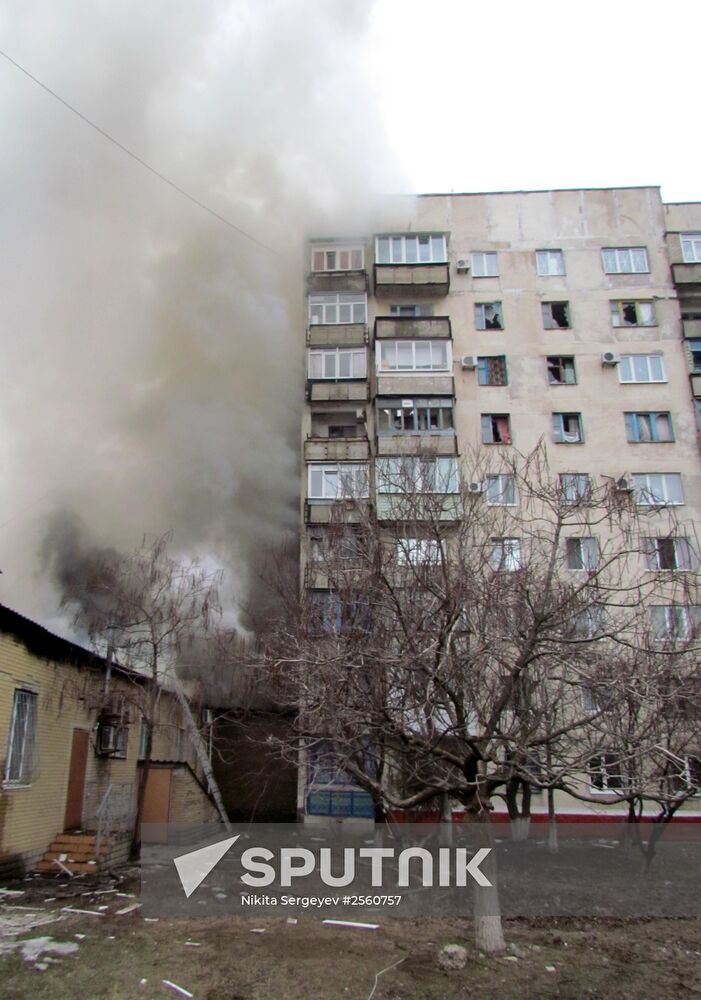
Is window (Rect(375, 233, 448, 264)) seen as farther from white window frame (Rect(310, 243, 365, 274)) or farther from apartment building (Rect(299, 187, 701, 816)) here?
white window frame (Rect(310, 243, 365, 274))

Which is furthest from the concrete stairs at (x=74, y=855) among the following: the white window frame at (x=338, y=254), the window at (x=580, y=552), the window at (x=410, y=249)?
the window at (x=410, y=249)

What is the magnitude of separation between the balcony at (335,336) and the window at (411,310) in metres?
1.92

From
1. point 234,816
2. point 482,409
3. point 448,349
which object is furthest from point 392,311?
point 234,816

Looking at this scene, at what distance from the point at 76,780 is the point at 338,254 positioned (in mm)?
19491

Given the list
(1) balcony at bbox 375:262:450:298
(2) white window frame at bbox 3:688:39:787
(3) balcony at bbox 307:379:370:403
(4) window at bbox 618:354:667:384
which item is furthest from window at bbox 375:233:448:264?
(2) white window frame at bbox 3:688:39:787

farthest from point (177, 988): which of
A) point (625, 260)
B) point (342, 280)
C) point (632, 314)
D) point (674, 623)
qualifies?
point (625, 260)

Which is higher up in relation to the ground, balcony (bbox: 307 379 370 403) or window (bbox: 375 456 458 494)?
balcony (bbox: 307 379 370 403)

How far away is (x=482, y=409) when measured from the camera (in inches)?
968

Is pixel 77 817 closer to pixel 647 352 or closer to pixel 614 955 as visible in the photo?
pixel 614 955

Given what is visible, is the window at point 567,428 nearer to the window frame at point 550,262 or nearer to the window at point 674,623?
the window frame at point 550,262

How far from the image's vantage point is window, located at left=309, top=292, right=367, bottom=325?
83.9 ft

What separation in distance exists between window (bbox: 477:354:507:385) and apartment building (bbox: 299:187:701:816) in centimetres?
7

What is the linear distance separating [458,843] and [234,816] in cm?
1246

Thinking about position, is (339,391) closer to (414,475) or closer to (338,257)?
(338,257)
